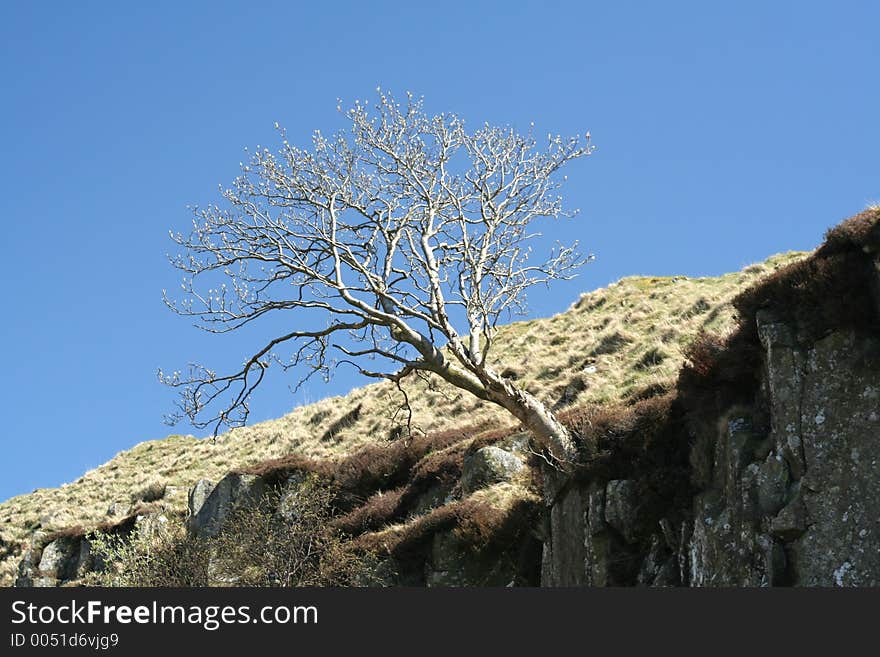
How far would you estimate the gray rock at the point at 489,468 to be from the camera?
77.4ft

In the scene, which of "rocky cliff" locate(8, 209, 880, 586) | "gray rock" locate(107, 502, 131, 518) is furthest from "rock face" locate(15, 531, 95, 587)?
"rocky cliff" locate(8, 209, 880, 586)

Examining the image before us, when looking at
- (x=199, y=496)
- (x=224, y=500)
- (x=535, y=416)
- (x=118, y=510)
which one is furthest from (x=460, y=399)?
(x=535, y=416)

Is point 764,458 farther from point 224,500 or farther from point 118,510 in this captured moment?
point 118,510

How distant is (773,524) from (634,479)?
413cm

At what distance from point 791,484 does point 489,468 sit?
11.7 m

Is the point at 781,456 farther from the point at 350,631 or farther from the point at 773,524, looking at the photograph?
the point at 350,631

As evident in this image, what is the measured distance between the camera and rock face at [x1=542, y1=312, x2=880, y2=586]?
11797 millimetres

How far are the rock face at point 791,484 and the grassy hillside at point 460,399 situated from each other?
12.7 meters

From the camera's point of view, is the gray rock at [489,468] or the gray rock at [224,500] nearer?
the gray rock at [489,468]

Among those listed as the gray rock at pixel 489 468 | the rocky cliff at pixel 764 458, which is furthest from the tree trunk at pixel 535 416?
the gray rock at pixel 489 468

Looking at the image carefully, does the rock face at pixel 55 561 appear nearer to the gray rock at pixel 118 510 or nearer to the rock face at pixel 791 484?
the gray rock at pixel 118 510

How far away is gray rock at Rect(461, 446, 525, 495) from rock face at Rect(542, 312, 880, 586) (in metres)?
8.12

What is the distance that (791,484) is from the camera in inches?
499

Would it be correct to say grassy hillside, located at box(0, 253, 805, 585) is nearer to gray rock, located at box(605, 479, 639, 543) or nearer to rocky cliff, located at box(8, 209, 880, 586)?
rocky cliff, located at box(8, 209, 880, 586)
